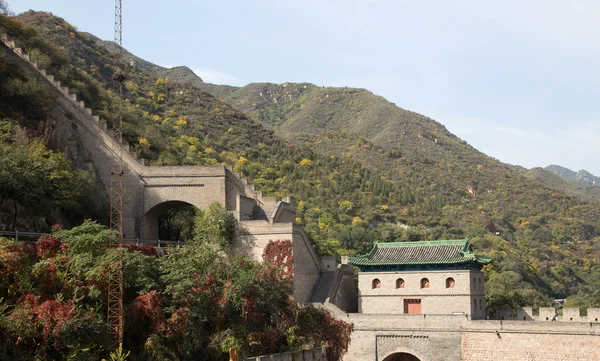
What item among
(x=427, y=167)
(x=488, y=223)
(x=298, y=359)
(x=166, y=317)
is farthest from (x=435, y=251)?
(x=427, y=167)

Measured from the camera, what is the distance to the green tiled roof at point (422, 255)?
45.1 metres

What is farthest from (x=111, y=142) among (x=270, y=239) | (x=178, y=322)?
(x=178, y=322)

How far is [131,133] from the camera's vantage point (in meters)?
59.0

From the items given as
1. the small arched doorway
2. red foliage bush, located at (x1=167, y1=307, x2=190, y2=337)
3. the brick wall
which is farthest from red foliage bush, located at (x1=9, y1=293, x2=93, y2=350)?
the brick wall

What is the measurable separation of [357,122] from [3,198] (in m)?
142

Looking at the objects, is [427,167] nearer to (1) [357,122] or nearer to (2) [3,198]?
(1) [357,122]

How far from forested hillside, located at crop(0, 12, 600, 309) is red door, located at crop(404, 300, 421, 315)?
17476mm

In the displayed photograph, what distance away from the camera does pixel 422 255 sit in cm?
4638

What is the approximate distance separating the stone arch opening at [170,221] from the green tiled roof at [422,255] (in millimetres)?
11518

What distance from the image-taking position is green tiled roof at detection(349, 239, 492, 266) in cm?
4512

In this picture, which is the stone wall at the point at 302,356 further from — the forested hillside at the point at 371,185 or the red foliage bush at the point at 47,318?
the forested hillside at the point at 371,185

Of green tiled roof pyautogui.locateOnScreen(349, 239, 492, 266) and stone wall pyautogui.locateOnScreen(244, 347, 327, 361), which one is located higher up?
green tiled roof pyautogui.locateOnScreen(349, 239, 492, 266)

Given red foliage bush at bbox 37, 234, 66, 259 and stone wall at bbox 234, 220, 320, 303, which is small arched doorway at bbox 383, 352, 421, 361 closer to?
stone wall at bbox 234, 220, 320, 303

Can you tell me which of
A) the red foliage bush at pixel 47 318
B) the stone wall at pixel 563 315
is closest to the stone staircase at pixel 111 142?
the stone wall at pixel 563 315
